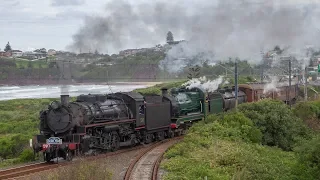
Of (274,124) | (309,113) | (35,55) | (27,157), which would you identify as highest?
(35,55)

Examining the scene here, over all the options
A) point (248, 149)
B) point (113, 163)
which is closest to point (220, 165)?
point (248, 149)

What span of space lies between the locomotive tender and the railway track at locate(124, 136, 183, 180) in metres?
1.79

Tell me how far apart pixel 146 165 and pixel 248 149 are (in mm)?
5973

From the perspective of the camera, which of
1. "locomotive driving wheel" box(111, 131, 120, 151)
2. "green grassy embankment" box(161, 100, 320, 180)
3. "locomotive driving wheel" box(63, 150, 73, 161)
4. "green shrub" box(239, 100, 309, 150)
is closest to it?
"green grassy embankment" box(161, 100, 320, 180)

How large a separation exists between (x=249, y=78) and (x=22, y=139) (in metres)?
47.6

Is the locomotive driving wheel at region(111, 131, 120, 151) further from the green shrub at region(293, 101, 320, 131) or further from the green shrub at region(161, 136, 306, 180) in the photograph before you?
the green shrub at region(293, 101, 320, 131)

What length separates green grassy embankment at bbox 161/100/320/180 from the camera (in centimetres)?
1678

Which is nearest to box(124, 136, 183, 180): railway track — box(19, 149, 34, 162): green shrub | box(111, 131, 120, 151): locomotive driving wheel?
box(111, 131, 120, 151): locomotive driving wheel

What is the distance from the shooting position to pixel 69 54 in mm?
31812

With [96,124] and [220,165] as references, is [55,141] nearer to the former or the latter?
[96,124]

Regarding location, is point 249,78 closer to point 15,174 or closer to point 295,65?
point 295,65

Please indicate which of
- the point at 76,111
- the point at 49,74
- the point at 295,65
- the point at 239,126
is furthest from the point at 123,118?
the point at 295,65

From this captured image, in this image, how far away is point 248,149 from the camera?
2169 cm

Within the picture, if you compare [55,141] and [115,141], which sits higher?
[55,141]
